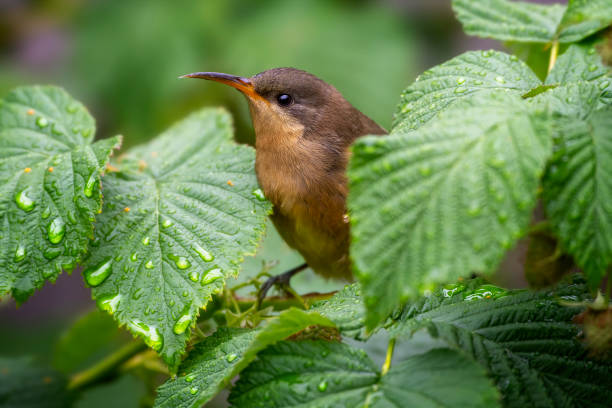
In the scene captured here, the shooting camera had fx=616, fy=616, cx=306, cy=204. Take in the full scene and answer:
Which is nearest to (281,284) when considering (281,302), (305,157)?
(281,302)

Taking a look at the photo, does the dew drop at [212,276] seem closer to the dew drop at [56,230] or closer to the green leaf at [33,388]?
the dew drop at [56,230]

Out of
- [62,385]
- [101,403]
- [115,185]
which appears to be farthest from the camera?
[101,403]

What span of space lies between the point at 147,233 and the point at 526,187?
0.99 metres

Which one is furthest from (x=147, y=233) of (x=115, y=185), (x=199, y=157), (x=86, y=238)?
(x=199, y=157)

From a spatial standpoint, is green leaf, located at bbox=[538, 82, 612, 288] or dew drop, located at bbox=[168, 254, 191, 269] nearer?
green leaf, located at bbox=[538, 82, 612, 288]

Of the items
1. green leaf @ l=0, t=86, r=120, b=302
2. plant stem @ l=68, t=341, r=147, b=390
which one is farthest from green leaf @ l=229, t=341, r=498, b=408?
plant stem @ l=68, t=341, r=147, b=390

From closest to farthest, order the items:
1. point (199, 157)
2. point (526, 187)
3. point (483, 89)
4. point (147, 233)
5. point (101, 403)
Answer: point (526, 187) → point (483, 89) → point (147, 233) → point (199, 157) → point (101, 403)

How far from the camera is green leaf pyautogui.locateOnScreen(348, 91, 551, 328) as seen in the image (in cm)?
98

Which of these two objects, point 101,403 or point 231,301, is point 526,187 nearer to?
point 231,301

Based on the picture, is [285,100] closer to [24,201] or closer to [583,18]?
[24,201]

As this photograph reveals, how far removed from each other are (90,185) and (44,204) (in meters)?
0.13

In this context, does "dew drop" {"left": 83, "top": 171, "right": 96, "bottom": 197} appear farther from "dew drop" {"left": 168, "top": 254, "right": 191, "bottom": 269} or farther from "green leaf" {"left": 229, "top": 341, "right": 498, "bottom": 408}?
"green leaf" {"left": 229, "top": 341, "right": 498, "bottom": 408}

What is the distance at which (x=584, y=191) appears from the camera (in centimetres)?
104

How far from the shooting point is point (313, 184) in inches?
82.8
